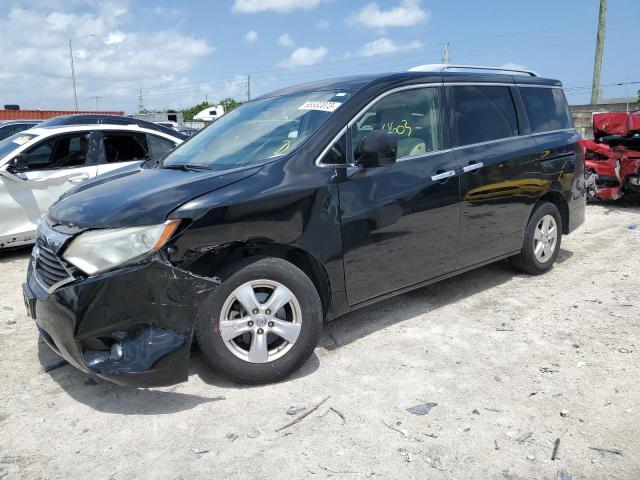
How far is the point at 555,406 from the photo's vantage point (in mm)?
3193

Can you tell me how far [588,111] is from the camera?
57.7ft

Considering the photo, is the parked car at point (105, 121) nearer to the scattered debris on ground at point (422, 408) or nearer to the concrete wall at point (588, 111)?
the scattered debris on ground at point (422, 408)

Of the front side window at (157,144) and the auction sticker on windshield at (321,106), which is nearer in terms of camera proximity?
the auction sticker on windshield at (321,106)

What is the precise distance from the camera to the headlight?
3025 mm

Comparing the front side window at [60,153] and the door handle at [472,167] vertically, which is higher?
the front side window at [60,153]

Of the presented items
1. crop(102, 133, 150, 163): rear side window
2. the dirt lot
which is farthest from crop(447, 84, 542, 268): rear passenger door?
crop(102, 133, 150, 163): rear side window

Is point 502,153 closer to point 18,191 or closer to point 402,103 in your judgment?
point 402,103

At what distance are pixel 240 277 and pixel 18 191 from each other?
478 centimetres

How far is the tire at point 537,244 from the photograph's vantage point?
541 cm

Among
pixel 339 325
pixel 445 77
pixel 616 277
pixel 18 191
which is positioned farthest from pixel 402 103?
pixel 18 191

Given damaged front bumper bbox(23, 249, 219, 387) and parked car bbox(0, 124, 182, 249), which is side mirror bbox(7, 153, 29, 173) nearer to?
parked car bbox(0, 124, 182, 249)

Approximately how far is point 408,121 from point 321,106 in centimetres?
75

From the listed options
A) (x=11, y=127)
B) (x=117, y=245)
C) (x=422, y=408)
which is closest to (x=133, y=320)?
(x=117, y=245)

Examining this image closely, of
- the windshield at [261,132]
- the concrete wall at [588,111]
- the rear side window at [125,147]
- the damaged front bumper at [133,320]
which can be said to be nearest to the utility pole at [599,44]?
the concrete wall at [588,111]
